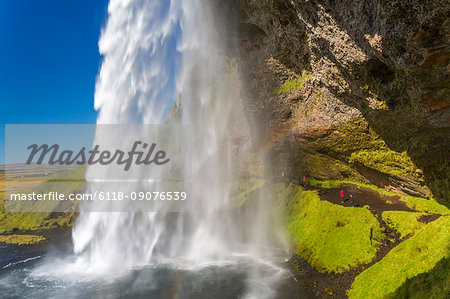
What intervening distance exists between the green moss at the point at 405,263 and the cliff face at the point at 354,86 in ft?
19.7

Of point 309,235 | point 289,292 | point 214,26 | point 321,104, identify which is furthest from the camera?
point 214,26

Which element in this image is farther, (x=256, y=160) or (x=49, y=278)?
(x=256, y=160)

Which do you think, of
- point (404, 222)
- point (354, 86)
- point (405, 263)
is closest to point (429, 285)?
point (405, 263)

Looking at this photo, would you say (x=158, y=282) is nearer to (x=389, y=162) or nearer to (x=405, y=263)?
(x=405, y=263)

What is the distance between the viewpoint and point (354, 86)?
51.6 feet

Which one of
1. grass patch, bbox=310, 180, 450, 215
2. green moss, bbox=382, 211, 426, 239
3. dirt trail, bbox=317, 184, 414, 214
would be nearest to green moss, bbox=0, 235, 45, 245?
dirt trail, bbox=317, 184, 414, 214

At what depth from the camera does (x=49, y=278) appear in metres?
15.9

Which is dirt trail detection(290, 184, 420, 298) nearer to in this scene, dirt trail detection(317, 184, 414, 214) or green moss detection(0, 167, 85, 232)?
dirt trail detection(317, 184, 414, 214)

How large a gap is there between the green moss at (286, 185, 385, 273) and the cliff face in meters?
4.10

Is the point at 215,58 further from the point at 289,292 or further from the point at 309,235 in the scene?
the point at 289,292

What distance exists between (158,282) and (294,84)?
1764cm

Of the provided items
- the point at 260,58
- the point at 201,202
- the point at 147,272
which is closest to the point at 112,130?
the point at 201,202

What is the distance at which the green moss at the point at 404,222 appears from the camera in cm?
1282

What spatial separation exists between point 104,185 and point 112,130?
16.2 feet
